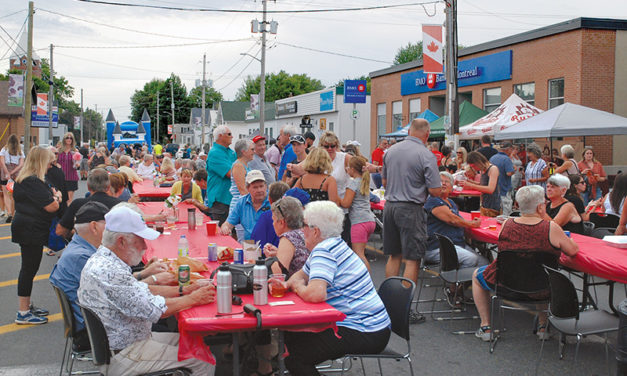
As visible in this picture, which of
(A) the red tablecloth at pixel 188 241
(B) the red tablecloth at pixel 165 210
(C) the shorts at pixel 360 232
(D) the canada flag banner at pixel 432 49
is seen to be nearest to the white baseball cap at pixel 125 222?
(A) the red tablecloth at pixel 188 241

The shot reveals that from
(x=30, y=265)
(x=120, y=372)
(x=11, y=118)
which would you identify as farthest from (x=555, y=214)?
(x=11, y=118)

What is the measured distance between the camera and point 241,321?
11.7 feet

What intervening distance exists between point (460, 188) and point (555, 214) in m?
4.12

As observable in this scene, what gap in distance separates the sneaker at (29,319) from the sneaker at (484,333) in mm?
4673

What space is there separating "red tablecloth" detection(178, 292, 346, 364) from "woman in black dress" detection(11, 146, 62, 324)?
346 cm

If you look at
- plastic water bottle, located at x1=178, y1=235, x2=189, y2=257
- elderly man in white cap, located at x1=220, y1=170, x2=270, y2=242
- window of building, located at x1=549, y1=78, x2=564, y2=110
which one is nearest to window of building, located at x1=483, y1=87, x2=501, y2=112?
window of building, located at x1=549, y1=78, x2=564, y2=110

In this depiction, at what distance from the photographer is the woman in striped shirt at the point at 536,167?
44.0 feet

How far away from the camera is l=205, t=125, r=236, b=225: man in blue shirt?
853 centimetres

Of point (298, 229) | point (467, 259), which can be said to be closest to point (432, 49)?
point (467, 259)

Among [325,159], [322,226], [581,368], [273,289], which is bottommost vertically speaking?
[581,368]

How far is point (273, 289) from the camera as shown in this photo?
4.10 m

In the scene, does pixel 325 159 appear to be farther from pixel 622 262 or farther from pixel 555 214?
pixel 622 262

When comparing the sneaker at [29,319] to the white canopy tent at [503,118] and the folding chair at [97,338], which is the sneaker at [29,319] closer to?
the folding chair at [97,338]

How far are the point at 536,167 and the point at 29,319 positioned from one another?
37.0 feet
